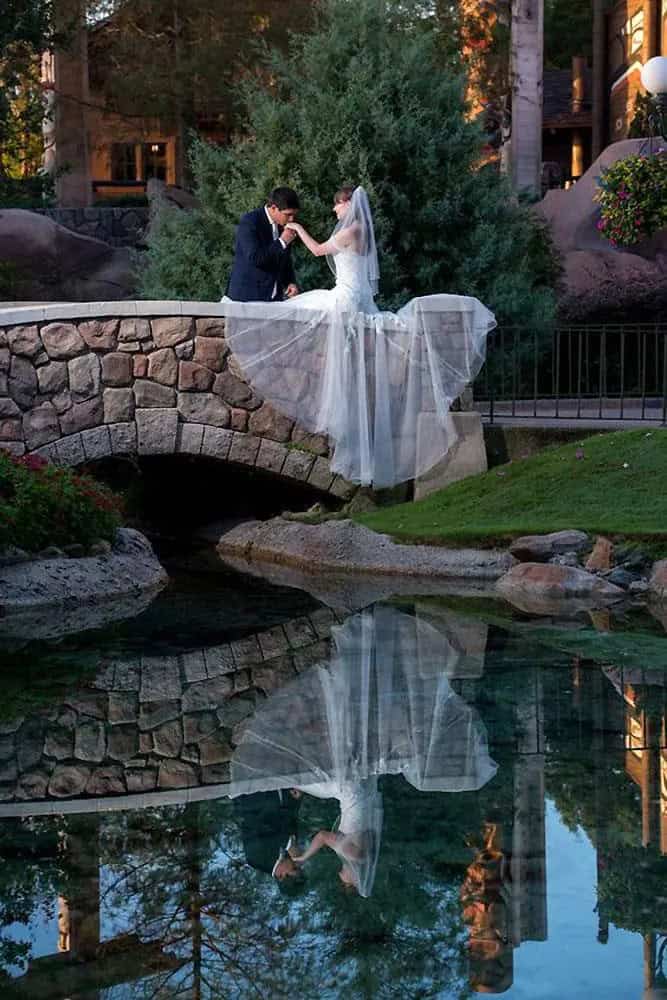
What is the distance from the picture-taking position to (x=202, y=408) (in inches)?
542

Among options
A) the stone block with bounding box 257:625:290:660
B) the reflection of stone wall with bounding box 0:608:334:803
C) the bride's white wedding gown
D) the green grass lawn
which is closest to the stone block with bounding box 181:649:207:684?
the reflection of stone wall with bounding box 0:608:334:803

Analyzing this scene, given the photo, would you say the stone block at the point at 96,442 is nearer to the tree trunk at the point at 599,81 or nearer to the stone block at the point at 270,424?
the stone block at the point at 270,424

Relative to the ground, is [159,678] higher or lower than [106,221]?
lower

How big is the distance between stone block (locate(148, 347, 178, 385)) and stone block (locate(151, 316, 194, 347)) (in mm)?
84

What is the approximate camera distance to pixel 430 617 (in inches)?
398

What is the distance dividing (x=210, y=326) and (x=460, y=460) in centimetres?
236

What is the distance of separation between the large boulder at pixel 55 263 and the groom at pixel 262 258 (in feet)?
33.1

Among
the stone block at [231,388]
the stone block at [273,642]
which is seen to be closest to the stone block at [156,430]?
the stone block at [231,388]

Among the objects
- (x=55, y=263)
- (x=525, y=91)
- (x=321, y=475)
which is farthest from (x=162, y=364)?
(x=525, y=91)

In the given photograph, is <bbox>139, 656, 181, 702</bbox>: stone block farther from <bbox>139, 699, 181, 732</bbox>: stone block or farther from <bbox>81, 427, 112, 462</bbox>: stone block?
<bbox>81, 427, 112, 462</bbox>: stone block

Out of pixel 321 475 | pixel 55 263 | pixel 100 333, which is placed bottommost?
pixel 321 475

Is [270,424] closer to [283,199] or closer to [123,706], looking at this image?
[283,199]

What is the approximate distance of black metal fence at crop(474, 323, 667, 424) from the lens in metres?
14.4

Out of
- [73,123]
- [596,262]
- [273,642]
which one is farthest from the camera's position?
[73,123]
